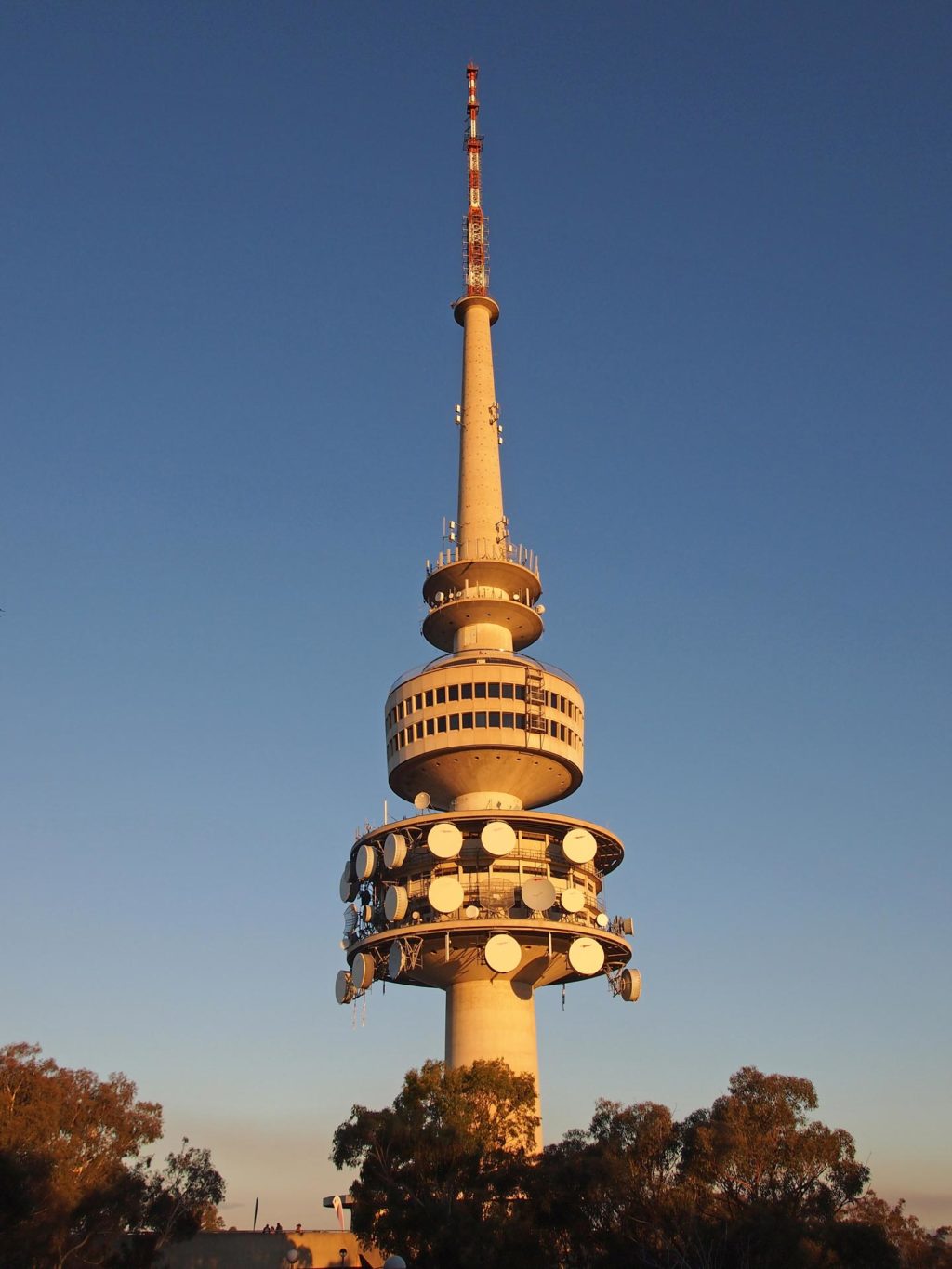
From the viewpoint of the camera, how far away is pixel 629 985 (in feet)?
253

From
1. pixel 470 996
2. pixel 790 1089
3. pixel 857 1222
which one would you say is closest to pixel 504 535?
pixel 470 996

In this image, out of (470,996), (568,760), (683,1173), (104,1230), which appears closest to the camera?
(683,1173)

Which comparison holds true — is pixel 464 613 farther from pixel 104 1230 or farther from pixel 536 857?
pixel 104 1230

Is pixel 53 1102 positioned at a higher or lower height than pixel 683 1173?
higher

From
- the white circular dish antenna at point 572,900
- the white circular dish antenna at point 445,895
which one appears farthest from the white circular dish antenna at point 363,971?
the white circular dish antenna at point 572,900

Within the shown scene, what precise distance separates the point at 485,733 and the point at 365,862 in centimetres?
1005

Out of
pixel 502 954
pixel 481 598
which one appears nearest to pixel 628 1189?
pixel 502 954

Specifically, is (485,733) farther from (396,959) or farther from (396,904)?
(396,959)

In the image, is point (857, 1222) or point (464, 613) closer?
point (857, 1222)

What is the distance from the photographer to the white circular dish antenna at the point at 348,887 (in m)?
79.9

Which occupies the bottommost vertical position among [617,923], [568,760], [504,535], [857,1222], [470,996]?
[857,1222]

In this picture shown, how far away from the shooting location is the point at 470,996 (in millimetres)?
74438

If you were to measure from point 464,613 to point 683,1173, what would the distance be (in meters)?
40.1

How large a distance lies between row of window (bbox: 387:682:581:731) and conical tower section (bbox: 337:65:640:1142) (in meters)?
0.11
